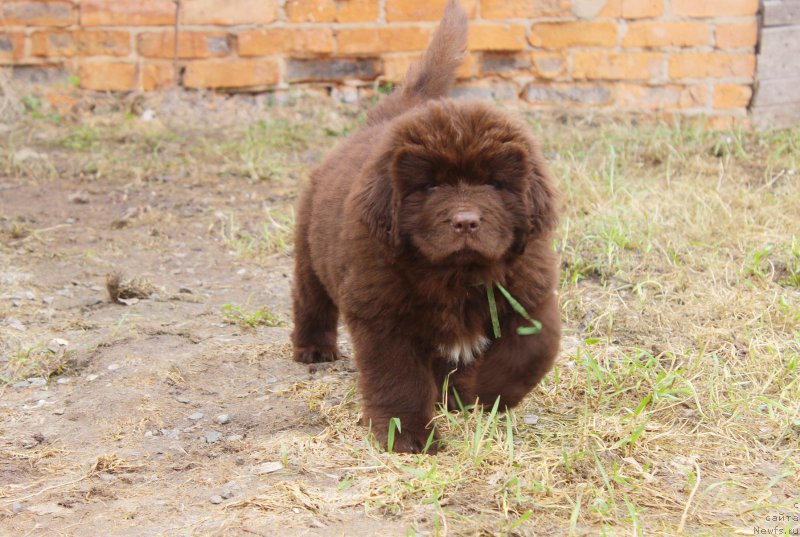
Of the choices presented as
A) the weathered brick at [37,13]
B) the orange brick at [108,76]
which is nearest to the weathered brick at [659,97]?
the orange brick at [108,76]

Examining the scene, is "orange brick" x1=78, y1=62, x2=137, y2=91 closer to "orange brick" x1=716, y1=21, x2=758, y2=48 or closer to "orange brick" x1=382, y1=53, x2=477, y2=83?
"orange brick" x1=382, y1=53, x2=477, y2=83

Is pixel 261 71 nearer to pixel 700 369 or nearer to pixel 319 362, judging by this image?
pixel 319 362

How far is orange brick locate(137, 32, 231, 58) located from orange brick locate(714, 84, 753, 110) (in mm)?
3619

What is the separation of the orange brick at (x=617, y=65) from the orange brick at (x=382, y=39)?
1147 millimetres

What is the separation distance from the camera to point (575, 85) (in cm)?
736

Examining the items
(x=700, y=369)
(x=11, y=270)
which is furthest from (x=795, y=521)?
(x=11, y=270)

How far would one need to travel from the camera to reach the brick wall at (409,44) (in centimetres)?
715

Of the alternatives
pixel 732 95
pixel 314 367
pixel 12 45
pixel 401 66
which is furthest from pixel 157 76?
pixel 732 95

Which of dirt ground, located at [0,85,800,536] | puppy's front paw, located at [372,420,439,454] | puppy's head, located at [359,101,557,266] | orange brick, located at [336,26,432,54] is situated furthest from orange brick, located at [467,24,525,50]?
puppy's front paw, located at [372,420,439,454]

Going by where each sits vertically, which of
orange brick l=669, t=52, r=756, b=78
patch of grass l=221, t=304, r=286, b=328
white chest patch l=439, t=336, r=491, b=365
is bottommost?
patch of grass l=221, t=304, r=286, b=328

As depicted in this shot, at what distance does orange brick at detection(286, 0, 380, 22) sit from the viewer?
7.24m

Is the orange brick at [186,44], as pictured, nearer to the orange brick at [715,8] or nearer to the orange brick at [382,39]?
the orange brick at [382,39]

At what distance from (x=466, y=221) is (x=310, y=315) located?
1.45 metres

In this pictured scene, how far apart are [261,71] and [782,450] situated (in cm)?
522
